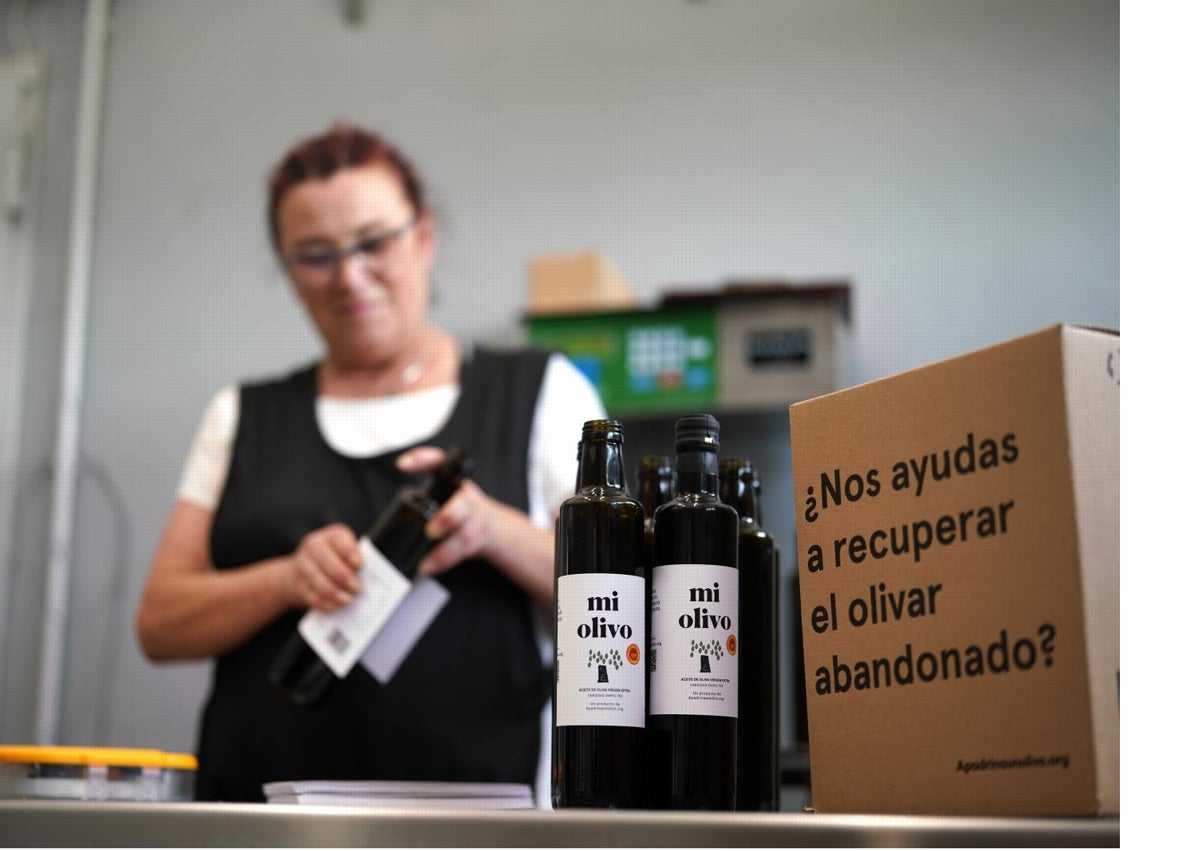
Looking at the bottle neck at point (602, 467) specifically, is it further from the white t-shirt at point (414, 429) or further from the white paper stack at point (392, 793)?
the white t-shirt at point (414, 429)

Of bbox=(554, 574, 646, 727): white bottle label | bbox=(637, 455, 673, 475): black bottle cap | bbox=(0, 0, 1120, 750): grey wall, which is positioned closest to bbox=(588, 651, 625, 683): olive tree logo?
bbox=(554, 574, 646, 727): white bottle label

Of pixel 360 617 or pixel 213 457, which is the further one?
pixel 213 457

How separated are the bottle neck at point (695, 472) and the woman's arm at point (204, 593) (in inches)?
29.4

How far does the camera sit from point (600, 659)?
29.2 inches

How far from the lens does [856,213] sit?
2.94m

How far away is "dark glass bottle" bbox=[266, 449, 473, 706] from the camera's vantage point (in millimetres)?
1452

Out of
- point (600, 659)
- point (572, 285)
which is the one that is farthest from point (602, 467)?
point (572, 285)

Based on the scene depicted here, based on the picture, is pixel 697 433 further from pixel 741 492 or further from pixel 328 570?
pixel 328 570

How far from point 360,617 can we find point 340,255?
0.80 meters

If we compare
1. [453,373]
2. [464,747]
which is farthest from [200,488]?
[464,747]

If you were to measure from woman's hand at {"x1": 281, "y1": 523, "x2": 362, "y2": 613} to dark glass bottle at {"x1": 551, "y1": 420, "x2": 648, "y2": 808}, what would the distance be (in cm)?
66

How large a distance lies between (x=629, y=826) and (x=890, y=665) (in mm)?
204

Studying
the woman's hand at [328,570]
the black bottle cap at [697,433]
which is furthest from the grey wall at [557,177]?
the black bottle cap at [697,433]
